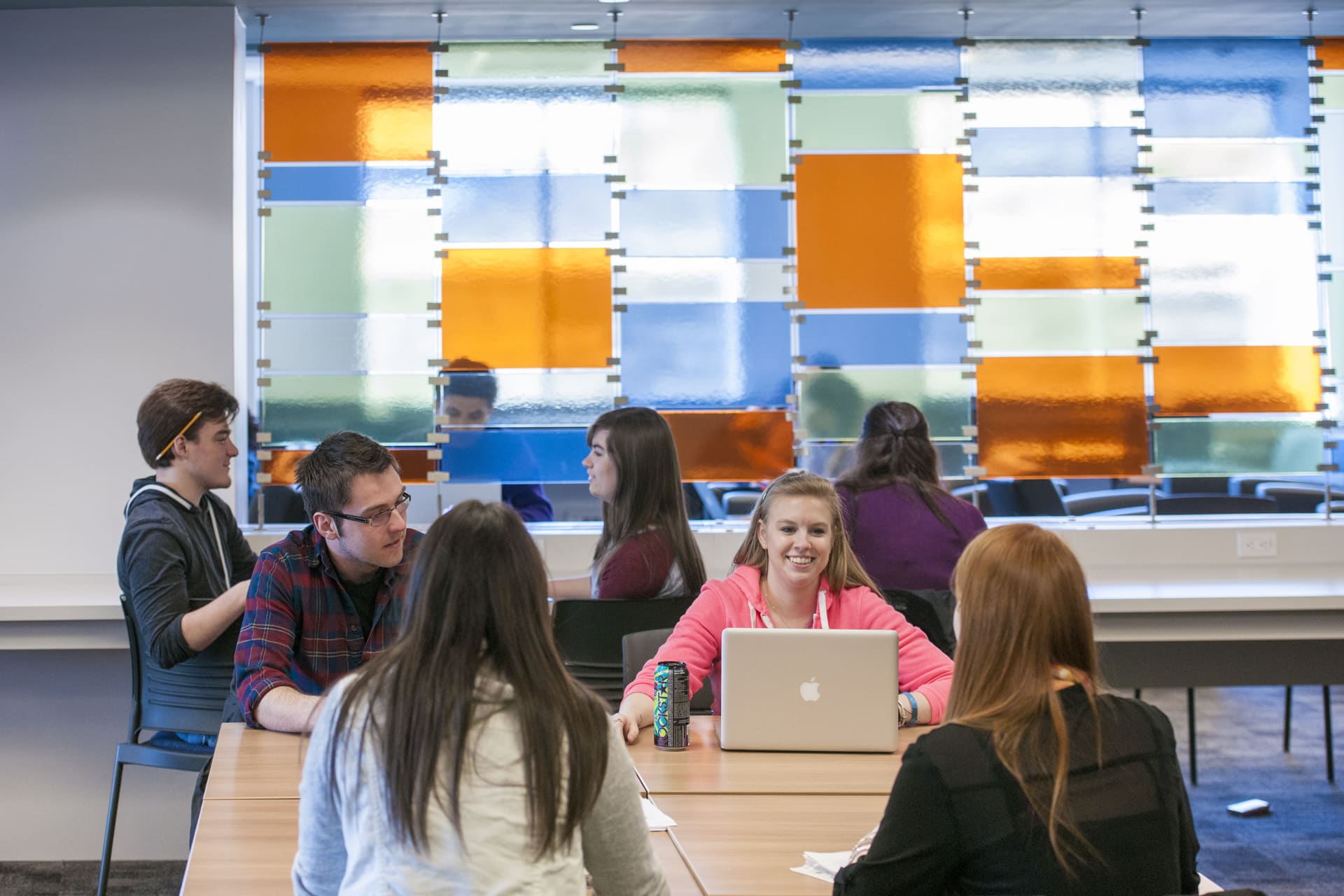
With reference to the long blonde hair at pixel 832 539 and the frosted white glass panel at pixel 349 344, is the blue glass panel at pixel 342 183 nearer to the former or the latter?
the frosted white glass panel at pixel 349 344

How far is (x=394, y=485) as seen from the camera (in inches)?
98.5

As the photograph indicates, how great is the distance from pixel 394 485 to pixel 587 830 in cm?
125

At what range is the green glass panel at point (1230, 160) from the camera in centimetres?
456

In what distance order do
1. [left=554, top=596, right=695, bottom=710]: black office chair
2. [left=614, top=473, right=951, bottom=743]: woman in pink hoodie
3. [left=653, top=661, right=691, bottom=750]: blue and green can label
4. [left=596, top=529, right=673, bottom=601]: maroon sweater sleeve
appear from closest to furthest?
[left=653, top=661, right=691, bottom=750]: blue and green can label
[left=614, top=473, right=951, bottom=743]: woman in pink hoodie
[left=554, top=596, right=695, bottom=710]: black office chair
[left=596, top=529, right=673, bottom=601]: maroon sweater sleeve

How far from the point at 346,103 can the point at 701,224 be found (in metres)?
1.37

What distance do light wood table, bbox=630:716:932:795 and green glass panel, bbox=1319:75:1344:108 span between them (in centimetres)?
358

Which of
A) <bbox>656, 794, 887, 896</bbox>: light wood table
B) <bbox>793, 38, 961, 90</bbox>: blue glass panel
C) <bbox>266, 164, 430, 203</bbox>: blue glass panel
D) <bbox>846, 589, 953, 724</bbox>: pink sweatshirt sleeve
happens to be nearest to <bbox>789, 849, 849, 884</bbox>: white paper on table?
<bbox>656, 794, 887, 896</bbox>: light wood table


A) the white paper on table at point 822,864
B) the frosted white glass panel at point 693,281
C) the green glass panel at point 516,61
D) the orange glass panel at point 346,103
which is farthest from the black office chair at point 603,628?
the green glass panel at point 516,61

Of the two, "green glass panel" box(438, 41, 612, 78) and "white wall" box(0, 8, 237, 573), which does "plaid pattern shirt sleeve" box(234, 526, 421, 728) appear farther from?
"green glass panel" box(438, 41, 612, 78)

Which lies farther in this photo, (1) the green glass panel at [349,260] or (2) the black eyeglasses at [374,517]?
(1) the green glass panel at [349,260]

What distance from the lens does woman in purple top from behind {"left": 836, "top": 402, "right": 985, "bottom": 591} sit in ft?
11.2

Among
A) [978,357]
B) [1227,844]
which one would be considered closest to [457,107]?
Answer: [978,357]

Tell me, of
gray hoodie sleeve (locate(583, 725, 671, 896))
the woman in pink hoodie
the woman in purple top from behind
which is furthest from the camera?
the woman in purple top from behind

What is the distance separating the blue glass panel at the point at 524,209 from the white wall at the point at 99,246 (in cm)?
79
